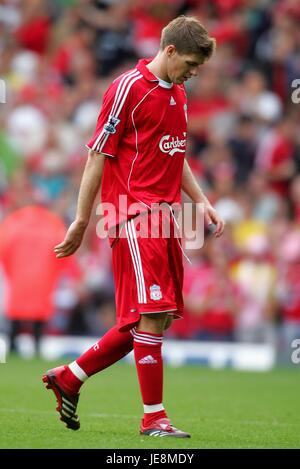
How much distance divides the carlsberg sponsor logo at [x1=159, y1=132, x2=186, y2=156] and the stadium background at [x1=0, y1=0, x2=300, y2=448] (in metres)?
7.21

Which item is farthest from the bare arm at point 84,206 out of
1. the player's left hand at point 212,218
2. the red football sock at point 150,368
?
the player's left hand at point 212,218

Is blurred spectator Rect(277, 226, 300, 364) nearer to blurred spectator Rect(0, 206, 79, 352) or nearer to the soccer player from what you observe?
blurred spectator Rect(0, 206, 79, 352)

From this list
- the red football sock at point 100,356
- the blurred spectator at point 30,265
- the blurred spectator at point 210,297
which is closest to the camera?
the red football sock at point 100,356

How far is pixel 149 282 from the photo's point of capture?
6.77 meters

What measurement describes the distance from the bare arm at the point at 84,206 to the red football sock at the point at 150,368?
2.08 ft

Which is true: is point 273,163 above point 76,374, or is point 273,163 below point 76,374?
above

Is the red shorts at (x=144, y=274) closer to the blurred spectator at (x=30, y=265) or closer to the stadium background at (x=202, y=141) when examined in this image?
the stadium background at (x=202, y=141)

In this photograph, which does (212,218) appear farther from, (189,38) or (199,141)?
(199,141)

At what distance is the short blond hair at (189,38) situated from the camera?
6805 mm

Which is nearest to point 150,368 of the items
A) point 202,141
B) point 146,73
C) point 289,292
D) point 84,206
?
point 84,206

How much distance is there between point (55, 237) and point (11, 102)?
3632mm

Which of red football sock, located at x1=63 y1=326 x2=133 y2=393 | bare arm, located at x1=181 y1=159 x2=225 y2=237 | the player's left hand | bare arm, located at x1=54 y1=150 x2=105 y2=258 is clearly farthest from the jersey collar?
red football sock, located at x1=63 y1=326 x2=133 y2=393
